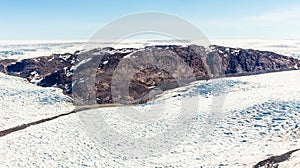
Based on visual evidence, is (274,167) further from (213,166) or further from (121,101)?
(121,101)

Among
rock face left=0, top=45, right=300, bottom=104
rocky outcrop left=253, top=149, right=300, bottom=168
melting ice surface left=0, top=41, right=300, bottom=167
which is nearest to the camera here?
rocky outcrop left=253, top=149, right=300, bottom=168

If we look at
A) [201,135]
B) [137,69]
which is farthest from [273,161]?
[137,69]

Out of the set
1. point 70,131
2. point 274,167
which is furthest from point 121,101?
point 274,167

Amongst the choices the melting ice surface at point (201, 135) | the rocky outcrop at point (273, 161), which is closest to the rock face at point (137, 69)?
the melting ice surface at point (201, 135)

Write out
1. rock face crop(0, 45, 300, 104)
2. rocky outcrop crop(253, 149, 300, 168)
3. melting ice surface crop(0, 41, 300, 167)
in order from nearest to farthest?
rocky outcrop crop(253, 149, 300, 168)
melting ice surface crop(0, 41, 300, 167)
rock face crop(0, 45, 300, 104)

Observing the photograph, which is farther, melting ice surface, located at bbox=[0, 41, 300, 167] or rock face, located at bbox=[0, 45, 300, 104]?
rock face, located at bbox=[0, 45, 300, 104]

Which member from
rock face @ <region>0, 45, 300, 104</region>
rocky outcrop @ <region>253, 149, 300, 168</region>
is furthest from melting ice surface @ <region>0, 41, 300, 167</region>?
rock face @ <region>0, 45, 300, 104</region>

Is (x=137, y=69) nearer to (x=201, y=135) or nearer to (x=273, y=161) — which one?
(x=201, y=135)

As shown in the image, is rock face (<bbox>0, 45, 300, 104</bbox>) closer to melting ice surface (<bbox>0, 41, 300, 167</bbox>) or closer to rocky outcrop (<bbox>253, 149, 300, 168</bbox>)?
melting ice surface (<bbox>0, 41, 300, 167</bbox>)
